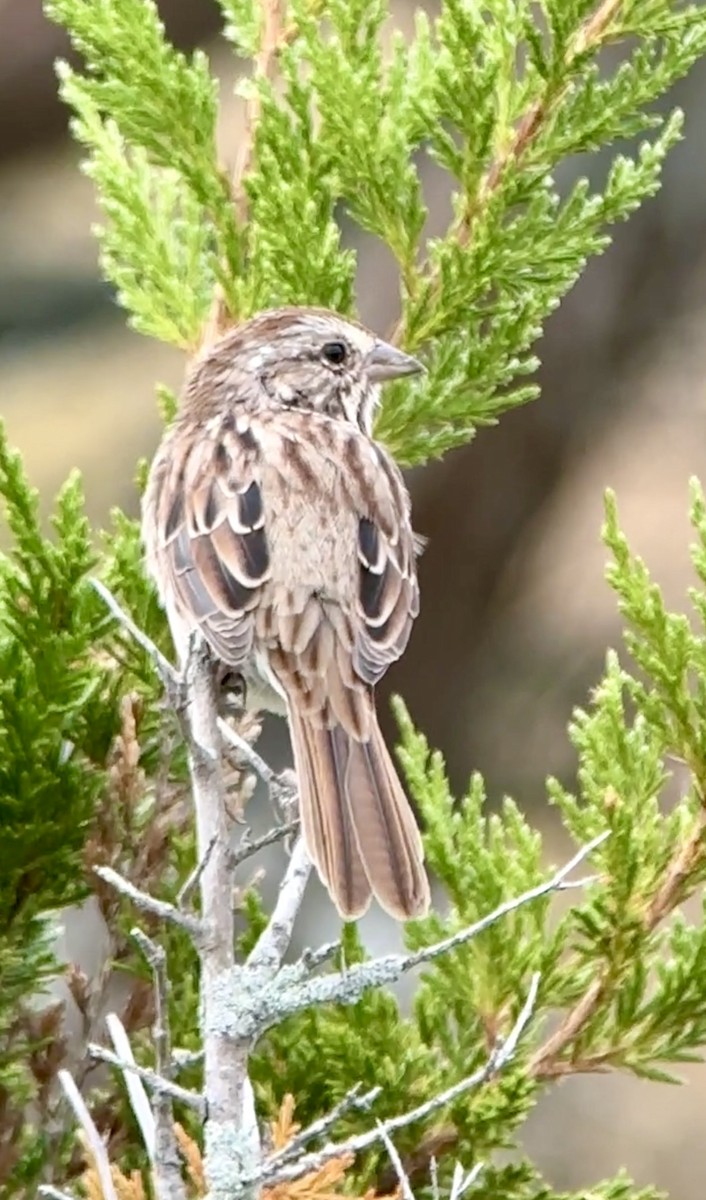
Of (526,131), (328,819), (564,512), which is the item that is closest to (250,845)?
(328,819)

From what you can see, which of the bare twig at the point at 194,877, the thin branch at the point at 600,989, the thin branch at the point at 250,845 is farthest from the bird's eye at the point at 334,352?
the bare twig at the point at 194,877

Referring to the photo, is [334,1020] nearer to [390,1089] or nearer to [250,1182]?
[390,1089]

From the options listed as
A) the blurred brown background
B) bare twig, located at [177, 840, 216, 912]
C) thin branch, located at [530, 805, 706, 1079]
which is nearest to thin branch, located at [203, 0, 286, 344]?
thin branch, located at [530, 805, 706, 1079]

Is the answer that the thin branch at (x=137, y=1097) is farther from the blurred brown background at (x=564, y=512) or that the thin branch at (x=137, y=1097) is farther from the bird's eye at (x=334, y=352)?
the blurred brown background at (x=564, y=512)

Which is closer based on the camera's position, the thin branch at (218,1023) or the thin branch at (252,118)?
the thin branch at (218,1023)

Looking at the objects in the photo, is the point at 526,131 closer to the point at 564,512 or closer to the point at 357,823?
the point at 357,823

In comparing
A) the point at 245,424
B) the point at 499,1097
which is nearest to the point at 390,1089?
the point at 499,1097
